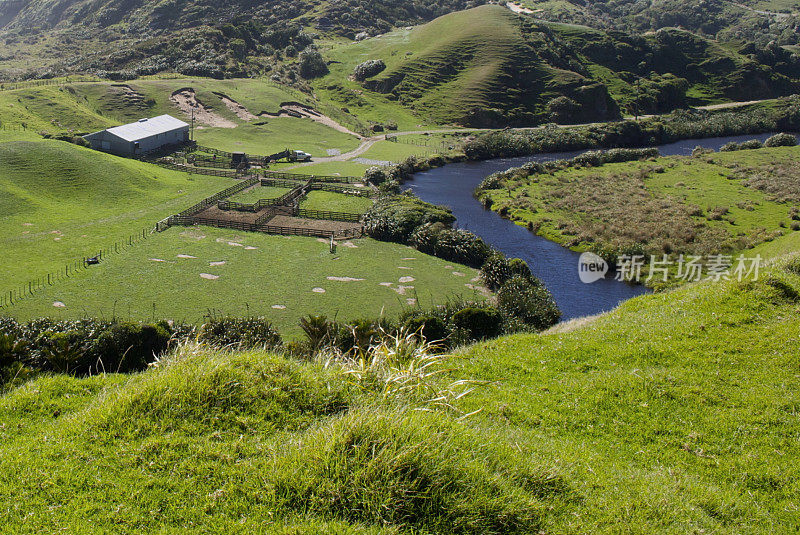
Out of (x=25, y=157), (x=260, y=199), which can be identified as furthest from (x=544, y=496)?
(x=25, y=157)

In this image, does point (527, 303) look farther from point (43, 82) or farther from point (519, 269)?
point (43, 82)

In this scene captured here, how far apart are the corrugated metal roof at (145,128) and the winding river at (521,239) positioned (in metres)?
45.8

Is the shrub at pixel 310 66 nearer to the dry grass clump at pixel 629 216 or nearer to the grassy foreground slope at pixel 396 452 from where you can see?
the dry grass clump at pixel 629 216

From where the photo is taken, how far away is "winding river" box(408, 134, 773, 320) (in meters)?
50.3

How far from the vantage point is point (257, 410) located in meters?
11.2

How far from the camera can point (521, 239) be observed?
67.4 metres

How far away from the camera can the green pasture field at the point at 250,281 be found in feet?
130

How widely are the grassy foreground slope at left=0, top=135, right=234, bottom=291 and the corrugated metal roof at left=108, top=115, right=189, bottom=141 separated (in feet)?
34.3

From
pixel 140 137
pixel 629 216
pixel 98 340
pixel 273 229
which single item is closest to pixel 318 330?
pixel 98 340

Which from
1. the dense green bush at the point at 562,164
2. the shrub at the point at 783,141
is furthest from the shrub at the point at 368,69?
the shrub at the point at 783,141

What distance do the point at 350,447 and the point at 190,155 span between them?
311 feet

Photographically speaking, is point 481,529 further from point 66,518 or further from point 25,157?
point 25,157

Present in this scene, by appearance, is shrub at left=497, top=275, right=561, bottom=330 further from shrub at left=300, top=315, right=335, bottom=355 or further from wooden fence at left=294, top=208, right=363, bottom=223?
wooden fence at left=294, top=208, right=363, bottom=223

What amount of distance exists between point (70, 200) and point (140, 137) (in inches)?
1165
